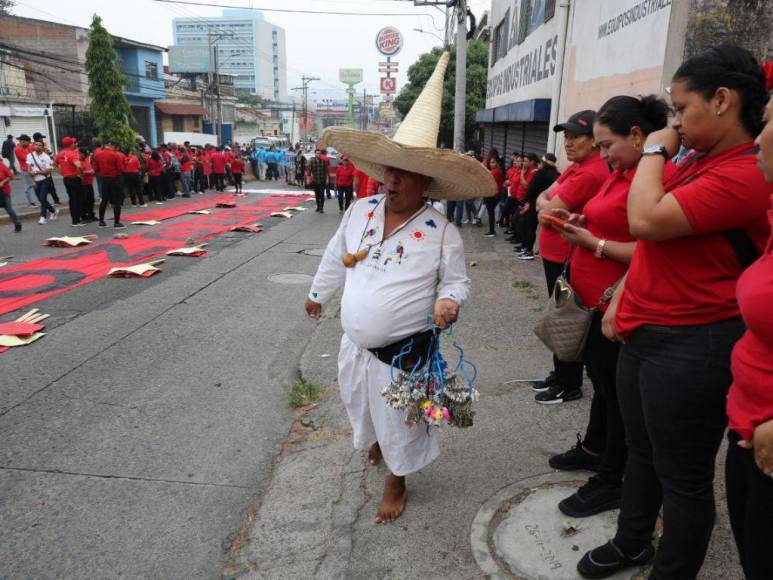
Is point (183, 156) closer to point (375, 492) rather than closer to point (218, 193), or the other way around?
point (218, 193)

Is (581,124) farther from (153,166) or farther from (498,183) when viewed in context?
(153,166)

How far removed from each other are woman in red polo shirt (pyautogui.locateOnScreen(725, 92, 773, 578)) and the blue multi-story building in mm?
44788

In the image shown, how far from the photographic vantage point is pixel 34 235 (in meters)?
11.4

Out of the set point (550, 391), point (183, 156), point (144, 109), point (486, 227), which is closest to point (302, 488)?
point (550, 391)

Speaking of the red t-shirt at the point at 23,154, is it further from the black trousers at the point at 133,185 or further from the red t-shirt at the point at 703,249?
the red t-shirt at the point at 703,249

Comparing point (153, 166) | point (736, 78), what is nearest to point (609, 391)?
point (736, 78)

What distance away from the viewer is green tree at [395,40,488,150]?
94.9ft

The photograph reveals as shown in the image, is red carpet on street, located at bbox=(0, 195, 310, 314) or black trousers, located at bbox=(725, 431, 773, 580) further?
red carpet on street, located at bbox=(0, 195, 310, 314)

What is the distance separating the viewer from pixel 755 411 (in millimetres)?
1547

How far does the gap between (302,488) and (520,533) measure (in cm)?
120

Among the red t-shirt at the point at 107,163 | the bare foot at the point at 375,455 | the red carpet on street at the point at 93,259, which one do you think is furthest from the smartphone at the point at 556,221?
the red t-shirt at the point at 107,163

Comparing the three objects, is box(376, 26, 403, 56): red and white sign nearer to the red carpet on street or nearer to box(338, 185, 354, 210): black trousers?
box(338, 185, 354, 210): black trousers

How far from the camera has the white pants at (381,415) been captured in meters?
2.87

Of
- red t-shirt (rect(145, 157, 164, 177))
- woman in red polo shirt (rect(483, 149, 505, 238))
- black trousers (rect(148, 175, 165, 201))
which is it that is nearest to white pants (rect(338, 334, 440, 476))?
woman in red polo shirt (rect(483, 149, 505, 238))
